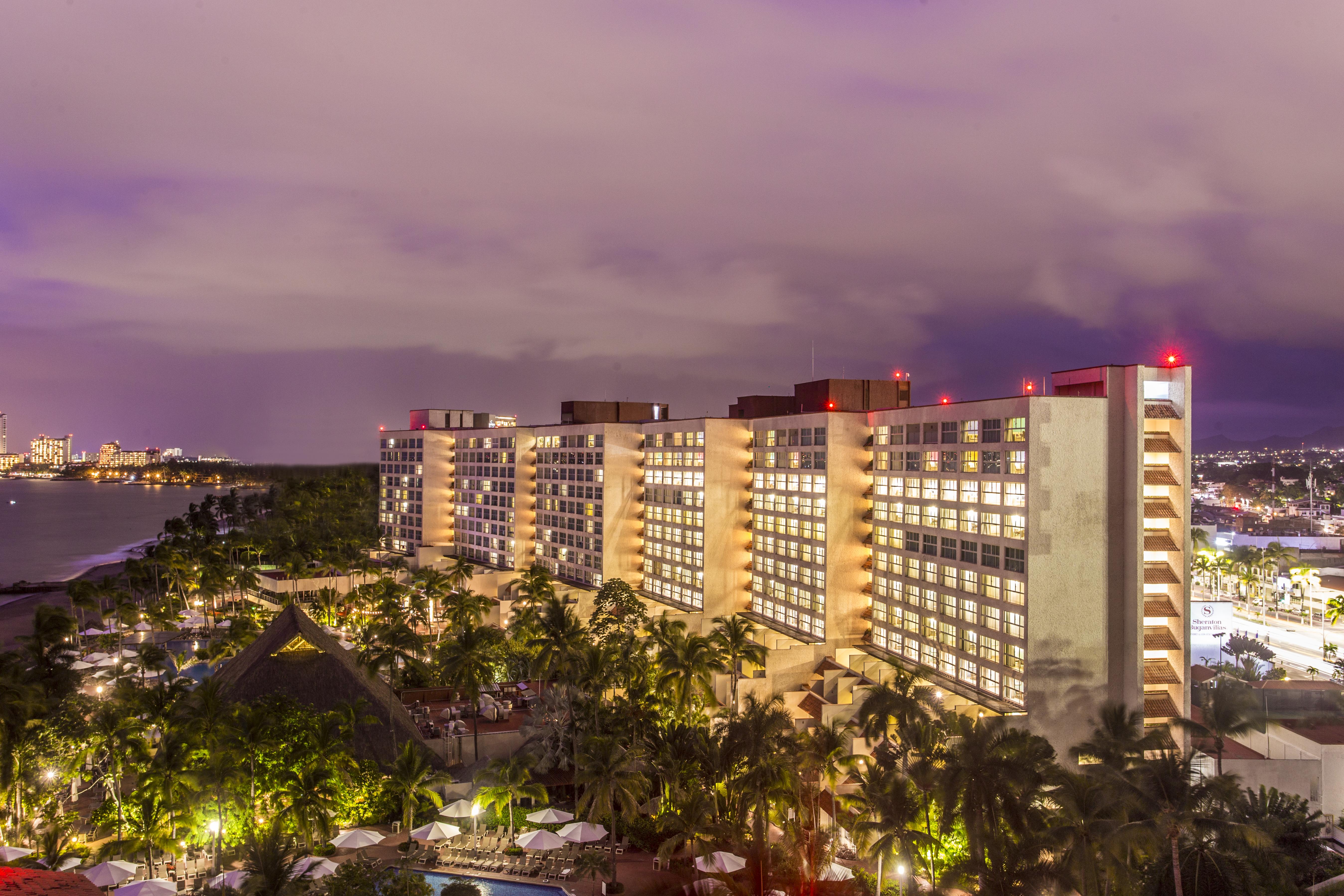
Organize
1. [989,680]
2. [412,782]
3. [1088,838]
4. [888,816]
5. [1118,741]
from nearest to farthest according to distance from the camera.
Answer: [1088,838]
[888,816]
[1118,741]
[412,782]
[989,680]

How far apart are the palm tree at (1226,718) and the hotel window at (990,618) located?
34.8ft

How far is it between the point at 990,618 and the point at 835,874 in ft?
70.0

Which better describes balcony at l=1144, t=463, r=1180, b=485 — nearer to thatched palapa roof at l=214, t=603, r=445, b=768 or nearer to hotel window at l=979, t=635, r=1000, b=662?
hotel window at l=979, t=635, r=1000, b=662

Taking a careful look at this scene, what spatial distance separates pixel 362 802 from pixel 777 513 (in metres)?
45.1

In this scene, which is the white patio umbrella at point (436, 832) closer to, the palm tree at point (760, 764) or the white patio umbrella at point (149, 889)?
the white patio umbrella at point (149, 889)

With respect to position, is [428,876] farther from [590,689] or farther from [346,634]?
[346,634]

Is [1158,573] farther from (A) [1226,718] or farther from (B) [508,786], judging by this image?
(B) [508,786]

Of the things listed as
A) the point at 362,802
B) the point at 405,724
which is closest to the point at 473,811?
the point at 362,802

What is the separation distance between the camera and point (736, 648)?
54.3 metres

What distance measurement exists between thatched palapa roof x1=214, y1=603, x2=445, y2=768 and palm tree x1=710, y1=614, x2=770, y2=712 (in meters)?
18.7

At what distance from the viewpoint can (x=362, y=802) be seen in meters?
42.1

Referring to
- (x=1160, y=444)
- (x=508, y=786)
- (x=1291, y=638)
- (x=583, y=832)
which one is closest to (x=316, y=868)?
(x=508, y=786)

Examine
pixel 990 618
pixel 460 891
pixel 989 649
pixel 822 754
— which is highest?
pixel 990 618

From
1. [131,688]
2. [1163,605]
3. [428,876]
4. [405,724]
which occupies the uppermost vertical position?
[1163,605]
